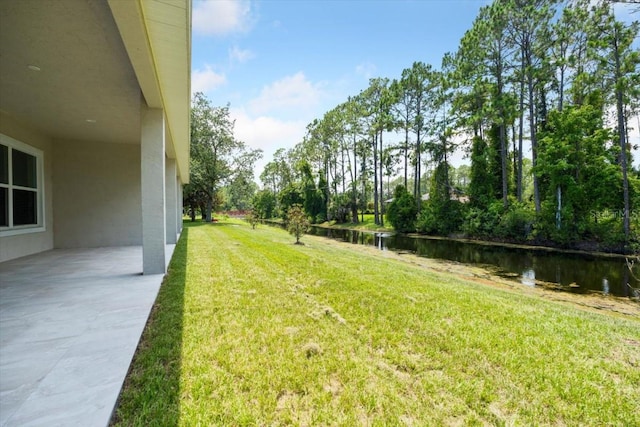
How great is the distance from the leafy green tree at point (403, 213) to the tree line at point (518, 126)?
0.26ft

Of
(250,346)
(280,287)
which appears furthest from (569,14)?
(250,346)

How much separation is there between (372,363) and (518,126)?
2245 centimetres

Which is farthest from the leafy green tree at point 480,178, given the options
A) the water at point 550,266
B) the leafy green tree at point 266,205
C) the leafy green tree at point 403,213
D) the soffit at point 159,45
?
the leafy green tree at point 266,205

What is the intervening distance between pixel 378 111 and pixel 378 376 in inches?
970

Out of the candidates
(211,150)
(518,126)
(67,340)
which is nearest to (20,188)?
(67,340)

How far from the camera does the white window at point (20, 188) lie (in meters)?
5.91

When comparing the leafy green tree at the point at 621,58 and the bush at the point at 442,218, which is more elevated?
the leafy green tree at the point at 621,58

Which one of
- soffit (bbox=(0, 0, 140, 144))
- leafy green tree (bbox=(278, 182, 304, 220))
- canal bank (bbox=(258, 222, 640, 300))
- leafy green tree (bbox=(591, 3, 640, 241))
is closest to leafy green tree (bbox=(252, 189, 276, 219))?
leafy green tree (bbox=(278, 182, 304, 220))

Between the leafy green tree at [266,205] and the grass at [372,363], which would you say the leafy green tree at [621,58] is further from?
the leafy green tree at [266,205]

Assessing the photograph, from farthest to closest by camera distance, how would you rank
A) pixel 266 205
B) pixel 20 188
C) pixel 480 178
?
1. pixel 266 205
2. pixel 480 178
3. pixel 20 188

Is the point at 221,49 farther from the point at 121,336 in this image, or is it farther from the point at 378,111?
the point at 378,111

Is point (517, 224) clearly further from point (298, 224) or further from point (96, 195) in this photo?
point (96, 195)

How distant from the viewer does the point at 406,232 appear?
21.0 m

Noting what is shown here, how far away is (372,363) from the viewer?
7.92 ft
